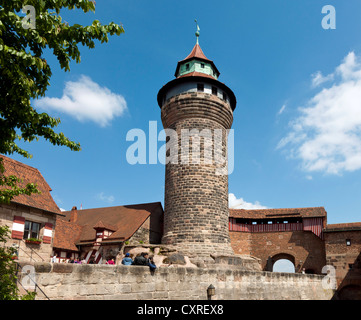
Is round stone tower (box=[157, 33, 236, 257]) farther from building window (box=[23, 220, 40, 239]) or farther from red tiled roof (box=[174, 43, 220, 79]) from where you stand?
building window (box=[23, 220, 40, 239])

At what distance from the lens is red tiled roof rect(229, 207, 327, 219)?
26.0 metres

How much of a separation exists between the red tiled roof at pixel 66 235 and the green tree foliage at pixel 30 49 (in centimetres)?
1615

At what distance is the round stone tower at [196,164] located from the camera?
18750 mm

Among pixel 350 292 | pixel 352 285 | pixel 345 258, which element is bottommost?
pixel 350 292

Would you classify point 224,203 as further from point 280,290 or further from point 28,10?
point 28,10

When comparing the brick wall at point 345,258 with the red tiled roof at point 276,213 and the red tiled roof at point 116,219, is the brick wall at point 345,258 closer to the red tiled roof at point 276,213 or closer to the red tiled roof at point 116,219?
the red tiled roof at point 276,213

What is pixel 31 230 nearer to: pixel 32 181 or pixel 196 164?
pixel 32 181

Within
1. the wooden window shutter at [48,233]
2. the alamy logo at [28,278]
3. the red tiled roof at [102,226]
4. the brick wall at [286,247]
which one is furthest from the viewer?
the brick wall at [286,247]

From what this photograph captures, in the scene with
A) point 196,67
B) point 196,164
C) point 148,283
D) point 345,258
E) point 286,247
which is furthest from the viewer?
point 286,247

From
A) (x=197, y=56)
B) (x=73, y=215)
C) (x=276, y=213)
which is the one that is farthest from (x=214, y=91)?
(x=73, y=215)

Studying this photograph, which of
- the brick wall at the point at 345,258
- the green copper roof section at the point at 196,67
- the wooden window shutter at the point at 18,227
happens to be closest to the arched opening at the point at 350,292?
the brick wall at the point at 345,258

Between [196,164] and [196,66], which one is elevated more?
[196,66]

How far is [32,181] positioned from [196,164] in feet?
28.0

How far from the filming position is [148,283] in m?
8.00
